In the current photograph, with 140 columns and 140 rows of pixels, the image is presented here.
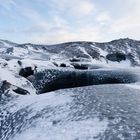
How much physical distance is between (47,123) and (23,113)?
1.73 metres

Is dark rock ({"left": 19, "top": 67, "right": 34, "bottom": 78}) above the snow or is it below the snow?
below

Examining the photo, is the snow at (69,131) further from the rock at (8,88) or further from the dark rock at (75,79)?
the dark rock at (75,79)

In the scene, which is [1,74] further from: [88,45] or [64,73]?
[88,45]

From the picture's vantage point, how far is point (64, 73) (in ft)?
91.1

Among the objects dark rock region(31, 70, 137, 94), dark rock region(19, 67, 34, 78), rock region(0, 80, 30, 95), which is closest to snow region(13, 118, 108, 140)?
rock region(0, 80, 30, 95)

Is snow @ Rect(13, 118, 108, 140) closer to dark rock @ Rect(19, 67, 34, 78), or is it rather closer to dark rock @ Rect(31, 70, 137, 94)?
dark rock @ Rect(31, 70, 137, 94)

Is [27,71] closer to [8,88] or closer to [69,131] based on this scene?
[8,88]

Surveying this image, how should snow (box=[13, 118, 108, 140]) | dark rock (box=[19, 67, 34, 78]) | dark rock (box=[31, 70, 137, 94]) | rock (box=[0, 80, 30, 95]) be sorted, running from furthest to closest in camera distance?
dark rock (box=[19, 67, 34, 78]) → dark rock (box=[31, 70, 137, 94]) → rock (box=[0, 80, 30, 95]) → snow (box=[13, 118, 108, 140])

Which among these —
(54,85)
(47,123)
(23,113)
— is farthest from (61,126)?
(54,85)

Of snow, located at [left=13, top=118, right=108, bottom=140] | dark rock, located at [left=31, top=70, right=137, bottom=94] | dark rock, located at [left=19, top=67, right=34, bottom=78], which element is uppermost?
snow, located at [left=13, top=118, right=108, bottom=140]

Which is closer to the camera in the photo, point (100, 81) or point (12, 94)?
point (12, 94)

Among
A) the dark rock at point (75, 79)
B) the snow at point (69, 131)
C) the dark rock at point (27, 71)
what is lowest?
the dark rock at point (75, 79)

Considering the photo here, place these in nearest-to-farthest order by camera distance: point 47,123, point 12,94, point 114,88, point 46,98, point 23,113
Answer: point 47,123 < point 23,113 < point 46,98 < point 114,88 < point 12,94

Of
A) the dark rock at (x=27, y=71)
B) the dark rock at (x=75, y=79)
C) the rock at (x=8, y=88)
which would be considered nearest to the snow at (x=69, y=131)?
the rock at (x=8, y=88)
